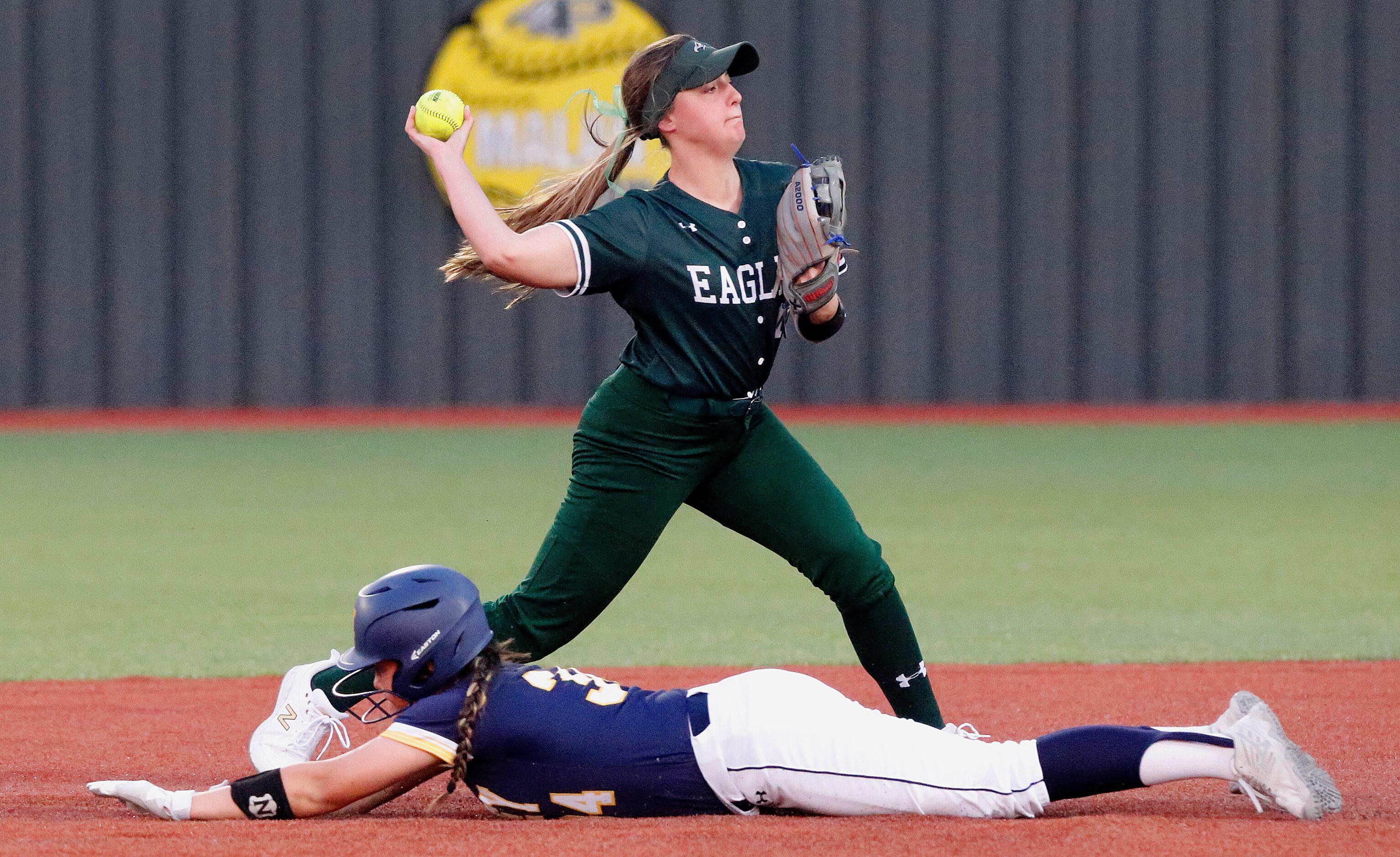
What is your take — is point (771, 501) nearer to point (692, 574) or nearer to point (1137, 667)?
point (1137, 667)

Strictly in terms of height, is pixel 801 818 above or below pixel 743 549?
above

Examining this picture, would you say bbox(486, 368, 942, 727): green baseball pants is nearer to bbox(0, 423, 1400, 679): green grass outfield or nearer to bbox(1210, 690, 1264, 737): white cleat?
bbox(1210, 690, 1264, 737): white cleat

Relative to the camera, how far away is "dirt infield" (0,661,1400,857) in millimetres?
3521

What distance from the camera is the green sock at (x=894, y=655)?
4.27 metres

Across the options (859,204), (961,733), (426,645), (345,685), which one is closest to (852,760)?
(961,733)

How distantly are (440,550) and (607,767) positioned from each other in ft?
17.3

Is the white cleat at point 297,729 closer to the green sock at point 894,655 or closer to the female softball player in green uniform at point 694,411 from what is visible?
the female softball player in green uniform at point 694,411

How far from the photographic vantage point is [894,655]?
4285 millimetres

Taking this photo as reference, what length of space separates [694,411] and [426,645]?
922mm

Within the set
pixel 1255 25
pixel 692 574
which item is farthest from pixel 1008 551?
pixel 1255 25

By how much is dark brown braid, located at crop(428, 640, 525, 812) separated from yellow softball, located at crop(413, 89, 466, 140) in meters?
1.16

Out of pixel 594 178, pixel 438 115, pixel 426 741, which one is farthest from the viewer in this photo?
pixel 594 178

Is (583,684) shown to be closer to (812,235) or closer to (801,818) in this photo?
(801,818)

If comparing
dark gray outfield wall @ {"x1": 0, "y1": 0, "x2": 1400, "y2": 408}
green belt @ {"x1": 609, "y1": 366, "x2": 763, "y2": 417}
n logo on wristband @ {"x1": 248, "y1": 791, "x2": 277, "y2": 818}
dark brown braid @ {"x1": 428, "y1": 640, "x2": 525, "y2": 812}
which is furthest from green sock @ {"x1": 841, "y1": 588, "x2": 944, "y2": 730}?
dark gray outfield wall @ {"x1": 0, "y1": 0, "x2": 1400, "y2": 408}
